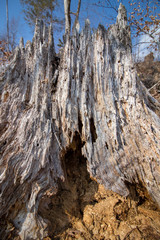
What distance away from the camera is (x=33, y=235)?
5.25 feet

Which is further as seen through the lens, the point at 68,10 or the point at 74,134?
the point at 68,10

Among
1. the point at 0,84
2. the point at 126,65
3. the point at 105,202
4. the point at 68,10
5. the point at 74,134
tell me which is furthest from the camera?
the point at 68,10

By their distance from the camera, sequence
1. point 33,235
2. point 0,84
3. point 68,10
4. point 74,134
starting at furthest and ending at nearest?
point 68,10 < point 0,84 < point 74,134 < point 33,235

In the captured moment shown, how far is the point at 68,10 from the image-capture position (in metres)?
6.85

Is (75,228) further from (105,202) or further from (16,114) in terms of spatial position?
(16,114)

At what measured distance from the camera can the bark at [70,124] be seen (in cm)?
177

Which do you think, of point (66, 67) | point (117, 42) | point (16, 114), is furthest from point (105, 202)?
point (117, 42)

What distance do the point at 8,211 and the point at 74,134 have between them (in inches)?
52.8

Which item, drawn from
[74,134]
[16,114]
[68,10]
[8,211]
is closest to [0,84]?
[16,114]

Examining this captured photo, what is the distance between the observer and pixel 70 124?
7.20 ft

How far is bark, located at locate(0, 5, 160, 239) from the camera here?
1.77 meters

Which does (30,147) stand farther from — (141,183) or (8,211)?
(141,183)

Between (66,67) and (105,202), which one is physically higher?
(66,67)

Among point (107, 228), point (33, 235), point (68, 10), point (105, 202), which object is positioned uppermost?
point (68, 10)
